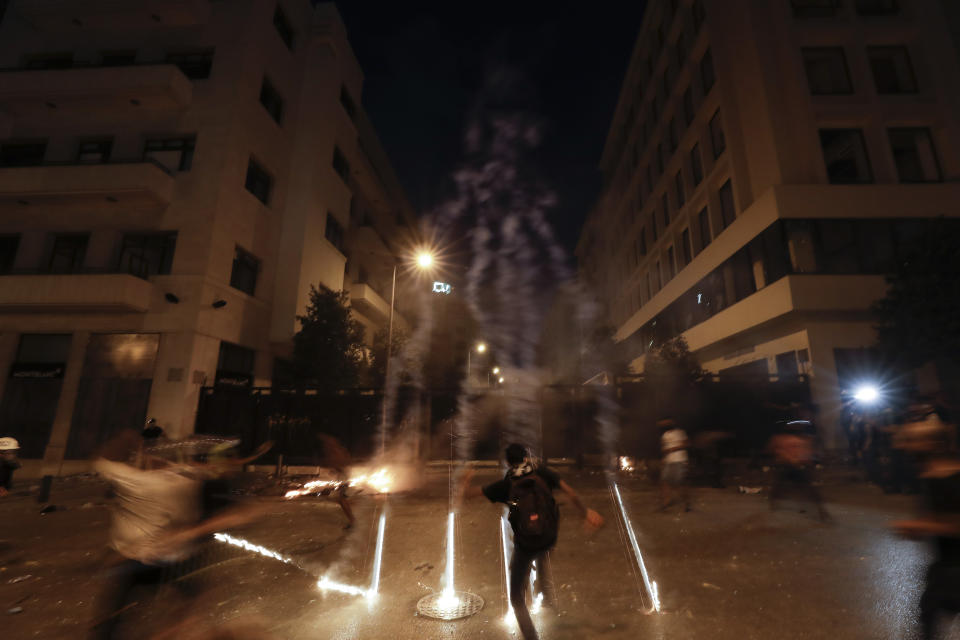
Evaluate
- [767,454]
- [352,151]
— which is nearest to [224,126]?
[352,151]

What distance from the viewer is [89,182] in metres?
17.9

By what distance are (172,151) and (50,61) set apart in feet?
→ 30.1

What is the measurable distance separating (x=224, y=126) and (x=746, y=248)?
2534 cm

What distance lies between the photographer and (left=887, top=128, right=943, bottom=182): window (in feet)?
69.0

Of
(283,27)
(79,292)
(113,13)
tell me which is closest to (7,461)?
(79,292)

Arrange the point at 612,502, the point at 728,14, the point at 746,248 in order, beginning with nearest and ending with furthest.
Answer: the point at 612,502 < the point at 746,248 < the point at 728,14

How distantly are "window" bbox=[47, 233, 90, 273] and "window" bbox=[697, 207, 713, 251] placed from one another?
32.0 metres

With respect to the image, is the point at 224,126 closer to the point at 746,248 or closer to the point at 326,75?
the point at 326,75

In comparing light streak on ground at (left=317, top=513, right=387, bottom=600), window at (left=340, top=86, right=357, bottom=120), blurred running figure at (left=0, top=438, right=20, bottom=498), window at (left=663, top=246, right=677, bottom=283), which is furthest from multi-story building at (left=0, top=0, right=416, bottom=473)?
window at (left=663, top=246, right=677, bottom=283)

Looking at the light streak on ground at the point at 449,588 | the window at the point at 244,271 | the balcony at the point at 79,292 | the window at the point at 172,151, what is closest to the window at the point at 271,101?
the window at the point at 172,151

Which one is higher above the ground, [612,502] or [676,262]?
[676,262]

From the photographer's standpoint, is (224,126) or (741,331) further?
(741,331)

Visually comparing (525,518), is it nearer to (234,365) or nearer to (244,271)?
(234,365)

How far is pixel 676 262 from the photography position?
106ft
